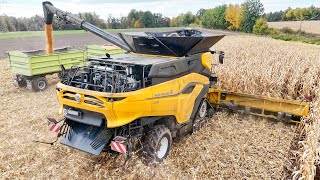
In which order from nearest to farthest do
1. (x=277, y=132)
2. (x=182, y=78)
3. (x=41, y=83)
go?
(x=182, y=78) < (x=277, y=132) < (x=41, y=83)

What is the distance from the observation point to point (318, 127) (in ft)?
15.0

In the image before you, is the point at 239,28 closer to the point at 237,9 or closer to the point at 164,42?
the point at 237,9

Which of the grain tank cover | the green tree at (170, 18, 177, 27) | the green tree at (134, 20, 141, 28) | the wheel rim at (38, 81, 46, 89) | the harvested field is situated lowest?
the harvested field

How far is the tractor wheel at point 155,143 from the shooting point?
443 cm

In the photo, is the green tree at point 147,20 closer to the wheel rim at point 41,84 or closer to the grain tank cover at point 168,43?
the wheel rim at point 41,84

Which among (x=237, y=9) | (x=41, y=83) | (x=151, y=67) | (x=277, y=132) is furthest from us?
(x=237, y=9)

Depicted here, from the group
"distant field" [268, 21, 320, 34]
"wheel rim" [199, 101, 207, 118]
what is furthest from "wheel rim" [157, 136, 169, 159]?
"distant field" [268, 21, 320, 34]

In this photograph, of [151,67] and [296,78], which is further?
[296,78]

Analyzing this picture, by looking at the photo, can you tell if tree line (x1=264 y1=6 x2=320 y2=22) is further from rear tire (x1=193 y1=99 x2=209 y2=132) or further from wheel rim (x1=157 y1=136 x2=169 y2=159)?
wheel rim (x1=157 y1=136 x2=169 y2=159)

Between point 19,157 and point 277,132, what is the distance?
5.19m

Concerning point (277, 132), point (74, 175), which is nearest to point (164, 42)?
point (74, 175)

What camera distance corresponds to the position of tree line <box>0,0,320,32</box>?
158 ft

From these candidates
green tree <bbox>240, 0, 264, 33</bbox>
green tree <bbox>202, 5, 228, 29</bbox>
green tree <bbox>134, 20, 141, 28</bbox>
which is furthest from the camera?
green tree <bbox>134, 20, 141, 28</bbox>

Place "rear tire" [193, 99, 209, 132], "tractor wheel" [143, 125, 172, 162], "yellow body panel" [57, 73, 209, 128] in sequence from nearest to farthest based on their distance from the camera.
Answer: "yellow body panel" [57, 73, 209, 128]
"tractor wheel" [143, 125, 172, 162]
"rear tire" [193, 99, 209, 132]
